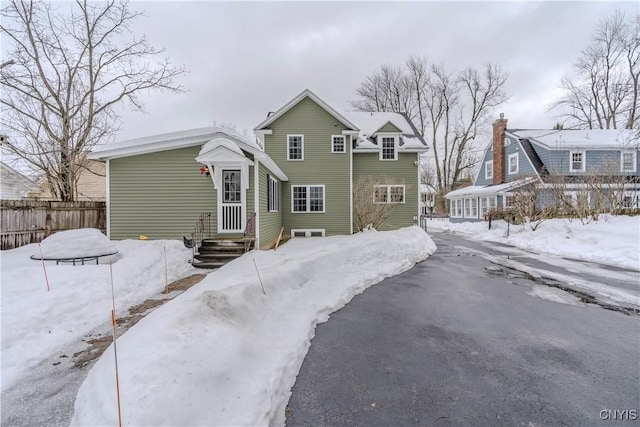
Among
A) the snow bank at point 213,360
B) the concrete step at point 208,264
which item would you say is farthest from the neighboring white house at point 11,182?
the snow bank at point 213,360

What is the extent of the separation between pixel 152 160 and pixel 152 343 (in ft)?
29.4

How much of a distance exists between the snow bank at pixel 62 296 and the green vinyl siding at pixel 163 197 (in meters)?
2.18

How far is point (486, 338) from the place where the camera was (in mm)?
4273

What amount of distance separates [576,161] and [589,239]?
13147 millimetres

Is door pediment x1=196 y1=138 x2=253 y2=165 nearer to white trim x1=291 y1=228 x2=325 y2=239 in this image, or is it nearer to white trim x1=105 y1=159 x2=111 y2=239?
white trim x1=105 y1=159 x2=111 y2=239

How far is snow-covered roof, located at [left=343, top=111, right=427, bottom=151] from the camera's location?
1773 centimetres

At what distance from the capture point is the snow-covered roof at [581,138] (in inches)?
836

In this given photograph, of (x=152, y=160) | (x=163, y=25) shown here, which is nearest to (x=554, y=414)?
(x=152, y=160)

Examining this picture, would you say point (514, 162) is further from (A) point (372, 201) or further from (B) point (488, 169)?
(A) point (372, 201)

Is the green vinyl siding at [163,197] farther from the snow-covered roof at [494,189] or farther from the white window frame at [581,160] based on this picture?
the white window frame at [581,160]

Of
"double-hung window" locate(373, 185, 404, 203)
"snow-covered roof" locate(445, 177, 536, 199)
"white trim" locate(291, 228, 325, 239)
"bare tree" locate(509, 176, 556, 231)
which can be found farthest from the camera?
"double-hung window" locate(373, 185, 404, 203)

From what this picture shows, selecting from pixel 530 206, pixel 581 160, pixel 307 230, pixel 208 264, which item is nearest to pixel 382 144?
pixel 307 230

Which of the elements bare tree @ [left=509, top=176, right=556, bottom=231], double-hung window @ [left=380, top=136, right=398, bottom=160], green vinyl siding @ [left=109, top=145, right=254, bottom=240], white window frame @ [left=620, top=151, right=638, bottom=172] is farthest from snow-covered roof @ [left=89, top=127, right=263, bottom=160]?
white window frame @ [left=620, top=151, right=638, bottom=172]

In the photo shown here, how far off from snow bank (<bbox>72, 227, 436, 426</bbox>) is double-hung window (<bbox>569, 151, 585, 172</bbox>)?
80.0ft
